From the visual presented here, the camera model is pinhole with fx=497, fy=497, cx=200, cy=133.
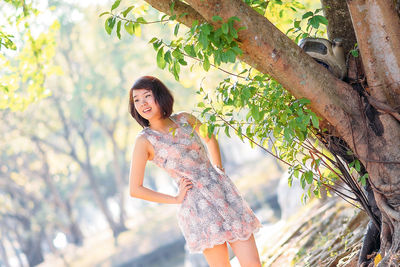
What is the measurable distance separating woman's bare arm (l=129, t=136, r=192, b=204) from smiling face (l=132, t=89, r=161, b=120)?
18 centimetres

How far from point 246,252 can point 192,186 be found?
1.93 feet

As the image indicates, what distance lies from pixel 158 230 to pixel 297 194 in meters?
13.9

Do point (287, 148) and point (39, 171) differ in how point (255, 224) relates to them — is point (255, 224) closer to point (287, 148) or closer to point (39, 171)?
point (287, 148)

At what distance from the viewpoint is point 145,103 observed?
3.54 m

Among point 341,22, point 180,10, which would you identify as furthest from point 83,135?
point 180,10

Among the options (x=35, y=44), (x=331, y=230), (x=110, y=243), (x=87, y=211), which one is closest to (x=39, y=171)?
(x=110, y=243)

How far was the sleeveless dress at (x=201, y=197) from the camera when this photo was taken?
343 centimetres

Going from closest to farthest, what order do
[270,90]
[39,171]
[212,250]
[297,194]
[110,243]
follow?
1. [270,90]
2. [212,250]
3. [297,194]
4. [39,171]
5. [110,243]

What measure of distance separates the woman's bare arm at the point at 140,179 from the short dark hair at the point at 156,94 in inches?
8.8

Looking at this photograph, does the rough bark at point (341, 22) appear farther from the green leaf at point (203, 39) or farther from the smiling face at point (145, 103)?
the smiling face at point (145, 103)

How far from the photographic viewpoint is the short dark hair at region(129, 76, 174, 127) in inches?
140

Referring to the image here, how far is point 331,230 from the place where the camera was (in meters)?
5.56

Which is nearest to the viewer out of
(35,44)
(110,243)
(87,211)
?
(35,44)

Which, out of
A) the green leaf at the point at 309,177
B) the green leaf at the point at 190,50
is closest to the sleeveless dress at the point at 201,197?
the green leaf at the point at 309,177
